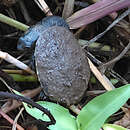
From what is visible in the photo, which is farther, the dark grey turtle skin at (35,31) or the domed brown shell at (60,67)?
the dark grey turtle skin at (35,31)

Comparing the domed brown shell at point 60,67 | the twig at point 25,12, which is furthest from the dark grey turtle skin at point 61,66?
the twig at point 25,12

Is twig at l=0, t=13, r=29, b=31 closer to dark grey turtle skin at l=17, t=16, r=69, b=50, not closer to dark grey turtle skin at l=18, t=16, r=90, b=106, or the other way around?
dark grey turtle skin at l=17, t=16, r=69, b=50

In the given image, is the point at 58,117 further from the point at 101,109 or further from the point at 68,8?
the point at 68,8

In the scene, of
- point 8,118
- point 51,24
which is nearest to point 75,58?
point 51,24

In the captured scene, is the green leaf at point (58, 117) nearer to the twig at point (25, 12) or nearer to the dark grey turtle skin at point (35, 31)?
the dark grey turtle skin at point (35, 31)

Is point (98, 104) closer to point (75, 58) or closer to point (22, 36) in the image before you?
point (75, 58)

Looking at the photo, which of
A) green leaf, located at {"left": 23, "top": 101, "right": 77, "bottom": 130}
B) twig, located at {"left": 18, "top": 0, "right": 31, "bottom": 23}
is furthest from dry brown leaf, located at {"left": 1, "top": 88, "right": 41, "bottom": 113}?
twig, located at {"left": 18, "top": 0, "right": 31, "bottom": 23}

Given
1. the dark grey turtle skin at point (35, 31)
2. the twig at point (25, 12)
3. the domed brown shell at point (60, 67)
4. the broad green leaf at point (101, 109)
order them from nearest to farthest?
the broad green leaf at point (101, 109)
the domed brown shell at point (60, 67)
the dark grey turtle skin at point (35, 31)
the twig at point (25, 12)
